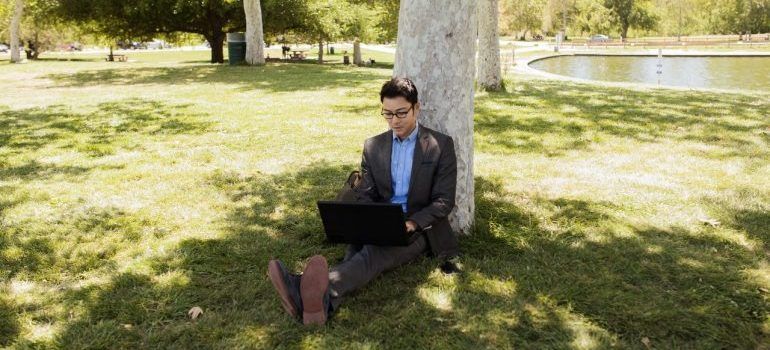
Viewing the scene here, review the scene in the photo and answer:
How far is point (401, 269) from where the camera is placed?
442 cm

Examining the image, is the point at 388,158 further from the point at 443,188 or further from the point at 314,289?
the point at 314,289

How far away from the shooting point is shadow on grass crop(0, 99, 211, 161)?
822 centimetres

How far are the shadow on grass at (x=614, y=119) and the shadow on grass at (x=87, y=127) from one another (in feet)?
17.1

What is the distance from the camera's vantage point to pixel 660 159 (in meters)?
7.48

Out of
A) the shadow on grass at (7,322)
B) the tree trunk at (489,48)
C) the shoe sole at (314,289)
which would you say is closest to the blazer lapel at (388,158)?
the shoe sole at (314,289)

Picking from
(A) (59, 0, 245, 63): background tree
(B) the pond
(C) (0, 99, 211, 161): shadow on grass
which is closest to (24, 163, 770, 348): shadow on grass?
(C) (0, 99, 211, 161): shadow on grass

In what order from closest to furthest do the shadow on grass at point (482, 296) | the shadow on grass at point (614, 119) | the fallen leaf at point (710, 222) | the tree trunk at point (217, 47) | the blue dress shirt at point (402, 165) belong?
the shadow on grass at point (482, 296)
the blue dress shirt at point (402, 165)
the fallen leaf at point (710, 222)
the shadow on grass at point (614, 119)
the tree trunk at point (217, 47)

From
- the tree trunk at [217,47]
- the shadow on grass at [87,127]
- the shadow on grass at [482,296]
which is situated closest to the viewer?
the shadow on grass at [482,296]

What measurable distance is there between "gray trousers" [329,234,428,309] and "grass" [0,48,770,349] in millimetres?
135

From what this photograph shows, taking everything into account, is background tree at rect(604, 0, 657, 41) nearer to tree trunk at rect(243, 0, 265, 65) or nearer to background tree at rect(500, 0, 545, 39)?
background tree at rect(500, 0, 545, 39)

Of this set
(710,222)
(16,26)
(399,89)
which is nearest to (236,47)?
(16,26)

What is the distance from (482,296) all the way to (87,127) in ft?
27.4

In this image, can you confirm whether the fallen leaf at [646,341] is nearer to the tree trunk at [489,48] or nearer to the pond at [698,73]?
the tree trunk at [489,48]

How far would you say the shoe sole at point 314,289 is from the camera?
11.8 feet
